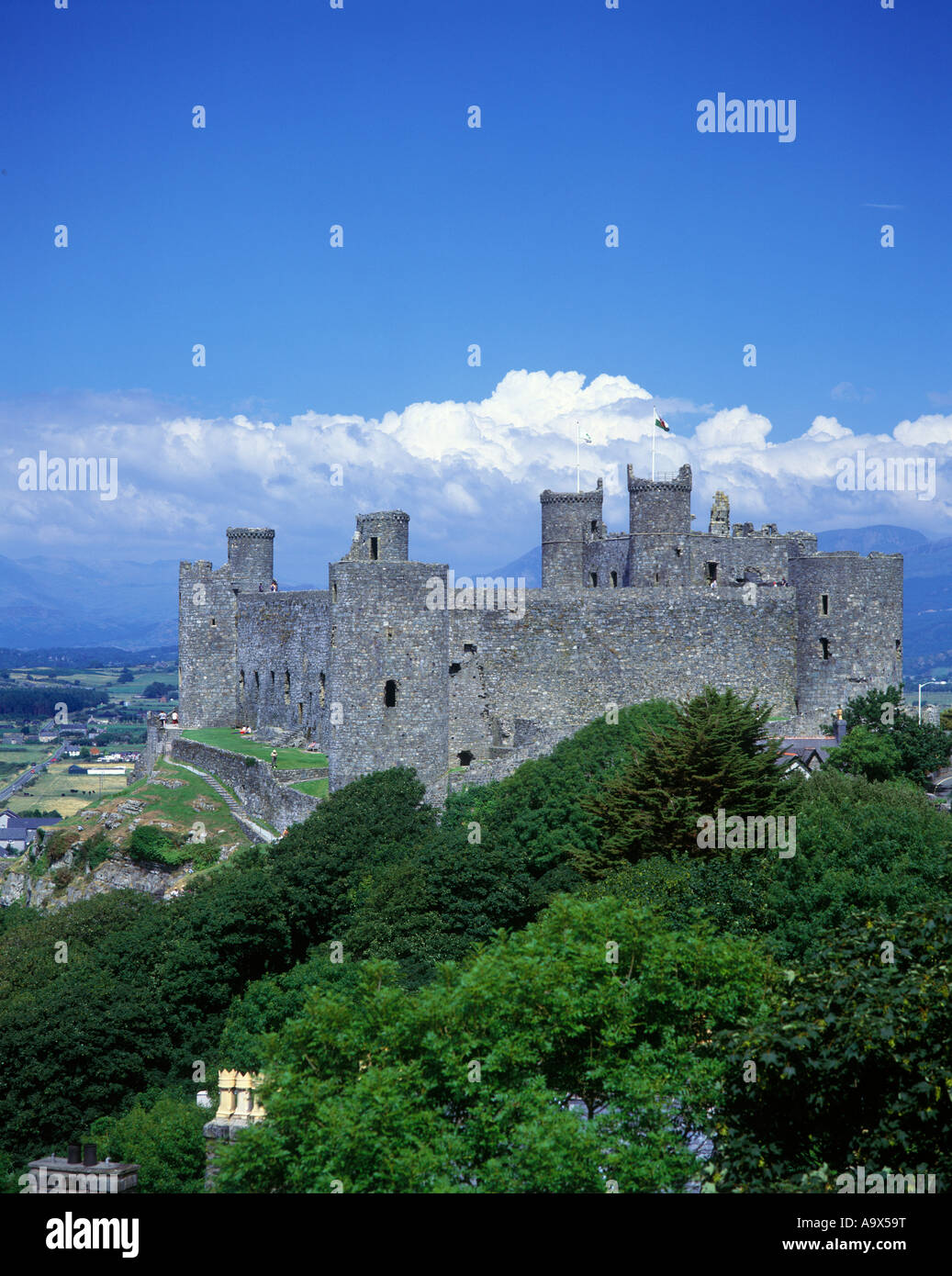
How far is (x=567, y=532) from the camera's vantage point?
162 feet

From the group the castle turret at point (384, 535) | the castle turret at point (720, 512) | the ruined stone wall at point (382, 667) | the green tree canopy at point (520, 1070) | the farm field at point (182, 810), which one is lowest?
the green tree canopy at point (520, 1070)

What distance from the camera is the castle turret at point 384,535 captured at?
36.4 metres

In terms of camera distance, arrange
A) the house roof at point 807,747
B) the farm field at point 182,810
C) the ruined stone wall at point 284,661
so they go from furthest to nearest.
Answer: the ruined stone wall at point 284,661 → the farm field at point 182,810 → the house roof at point 807,747

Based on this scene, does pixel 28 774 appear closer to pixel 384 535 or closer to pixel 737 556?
pixel 737 556

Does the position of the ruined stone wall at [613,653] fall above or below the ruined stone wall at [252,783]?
above

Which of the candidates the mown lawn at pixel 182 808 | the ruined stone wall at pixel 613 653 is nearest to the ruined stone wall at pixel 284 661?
the mown lawn at pixel 182 808

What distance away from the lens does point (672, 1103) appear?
15586 millimetres

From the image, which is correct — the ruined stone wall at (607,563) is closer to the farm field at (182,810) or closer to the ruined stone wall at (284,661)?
the ruined stone wall at (284,661)

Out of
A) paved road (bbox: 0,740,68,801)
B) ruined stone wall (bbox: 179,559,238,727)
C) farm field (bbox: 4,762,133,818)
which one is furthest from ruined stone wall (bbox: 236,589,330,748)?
paved road (bbox: 0,740,68,801)

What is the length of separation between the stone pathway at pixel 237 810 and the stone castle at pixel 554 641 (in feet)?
11.6

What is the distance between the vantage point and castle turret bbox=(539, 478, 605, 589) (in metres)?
49.3

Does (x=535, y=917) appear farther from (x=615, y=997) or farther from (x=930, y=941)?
(x=930, y=941)

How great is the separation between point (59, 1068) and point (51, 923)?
838cm

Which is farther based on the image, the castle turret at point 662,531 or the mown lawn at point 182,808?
the castle turret at point 662,531
